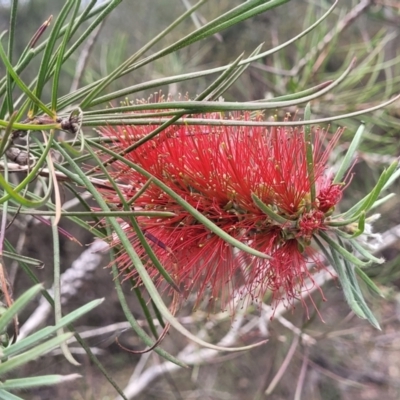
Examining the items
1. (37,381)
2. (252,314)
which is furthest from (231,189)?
(252,314)

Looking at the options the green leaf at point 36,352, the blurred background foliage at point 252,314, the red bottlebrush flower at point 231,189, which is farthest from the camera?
the blurred background foliage at point 252,314

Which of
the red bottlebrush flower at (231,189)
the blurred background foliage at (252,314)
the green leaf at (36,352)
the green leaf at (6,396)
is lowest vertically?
the blurred background foliage at (252,314)

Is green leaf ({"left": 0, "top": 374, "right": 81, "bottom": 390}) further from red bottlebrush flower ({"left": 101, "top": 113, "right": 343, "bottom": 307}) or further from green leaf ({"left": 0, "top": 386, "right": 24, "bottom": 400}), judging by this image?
red bottlebrush flower ({"left": 101, "top": 113, "right": 343, "bottom": 307})

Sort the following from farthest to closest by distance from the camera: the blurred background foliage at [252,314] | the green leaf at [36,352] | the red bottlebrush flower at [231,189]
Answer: the blurred background foliage at [252,314] < the red bottlebrush flower at [231,189] < the green leaf at [36,352]

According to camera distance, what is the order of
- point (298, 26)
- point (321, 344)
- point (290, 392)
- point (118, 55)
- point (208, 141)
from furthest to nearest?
point (298, 26), point (290, 392), point (321, 344), point (118, 55), point (208, 141)

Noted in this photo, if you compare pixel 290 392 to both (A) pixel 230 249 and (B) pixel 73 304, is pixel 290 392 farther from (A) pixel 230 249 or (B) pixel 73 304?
(A) pixel 230 249

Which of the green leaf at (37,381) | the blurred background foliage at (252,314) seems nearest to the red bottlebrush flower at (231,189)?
the green leaf at (37,381)

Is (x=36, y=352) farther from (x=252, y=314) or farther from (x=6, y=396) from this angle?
(x=252, y=314)

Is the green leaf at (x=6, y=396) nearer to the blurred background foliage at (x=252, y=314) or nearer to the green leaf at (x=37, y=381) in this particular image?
the green leaf at (x=37, y=381)

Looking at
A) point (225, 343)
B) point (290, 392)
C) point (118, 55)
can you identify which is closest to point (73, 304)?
point (290, 392)
